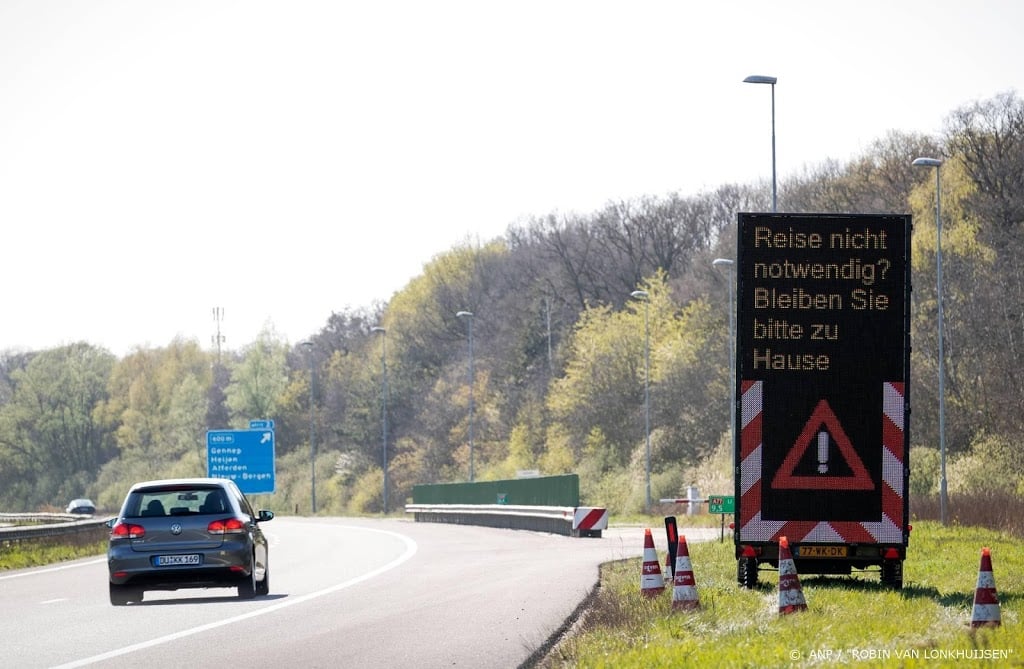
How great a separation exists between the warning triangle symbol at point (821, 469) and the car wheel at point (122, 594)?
752 centimetres

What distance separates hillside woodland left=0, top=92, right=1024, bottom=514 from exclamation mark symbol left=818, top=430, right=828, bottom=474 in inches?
981

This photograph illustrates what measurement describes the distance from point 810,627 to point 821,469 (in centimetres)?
521

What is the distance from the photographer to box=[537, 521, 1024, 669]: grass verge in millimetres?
11406

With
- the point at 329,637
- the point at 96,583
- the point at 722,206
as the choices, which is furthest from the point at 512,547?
the point at 722,206

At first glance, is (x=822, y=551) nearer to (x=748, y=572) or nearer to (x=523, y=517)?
(x=748, y=572)

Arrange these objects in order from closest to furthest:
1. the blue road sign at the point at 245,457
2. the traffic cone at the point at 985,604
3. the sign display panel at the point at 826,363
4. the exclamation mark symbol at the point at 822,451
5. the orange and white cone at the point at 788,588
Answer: the traffic cone at the point at 985,604
the orange and white cone at the point at 788,588
the sign display panel at the point at 826,363
the exclamation mark symbol at the point at 822,451
the blue road sign at the point at 245,457

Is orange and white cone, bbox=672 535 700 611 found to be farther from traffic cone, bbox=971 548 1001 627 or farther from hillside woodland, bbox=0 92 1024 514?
hillside woodland, bbox=0 92 1024 514

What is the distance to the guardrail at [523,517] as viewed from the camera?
40.7m

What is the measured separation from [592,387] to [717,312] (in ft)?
23.0

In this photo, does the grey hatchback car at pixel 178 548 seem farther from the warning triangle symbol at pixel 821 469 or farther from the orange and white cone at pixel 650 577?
the warning triangle symbol at pixel 821 469

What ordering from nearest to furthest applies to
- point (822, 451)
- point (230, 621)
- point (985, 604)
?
point (985, 604), point (230, 621), point (822, 451)

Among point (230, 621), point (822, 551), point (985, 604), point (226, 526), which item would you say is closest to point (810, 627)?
point (985, 604)

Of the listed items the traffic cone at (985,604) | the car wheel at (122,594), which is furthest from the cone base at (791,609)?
the car wheel at (122,594)

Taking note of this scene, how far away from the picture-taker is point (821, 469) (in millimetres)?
18391
